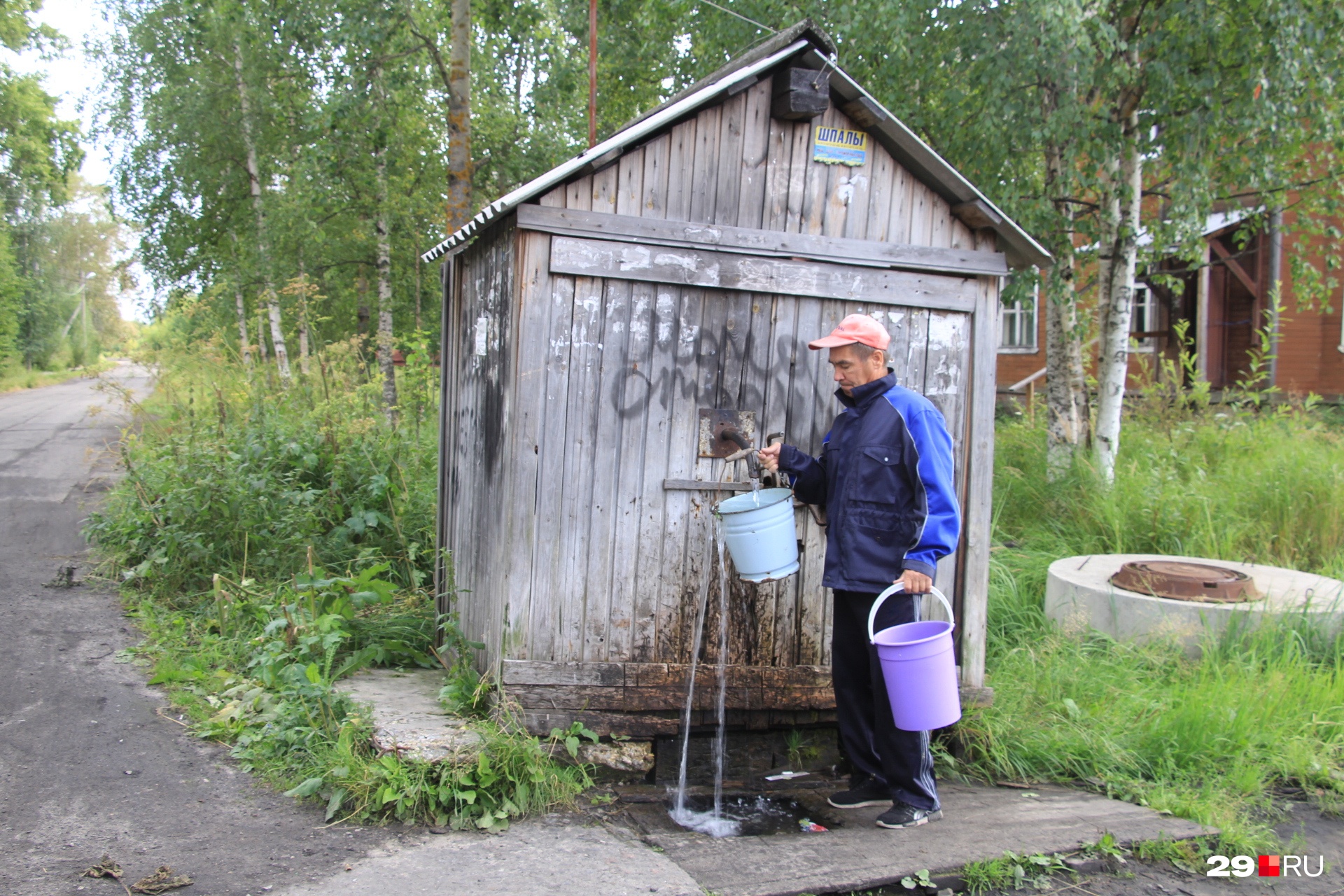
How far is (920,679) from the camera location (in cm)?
335

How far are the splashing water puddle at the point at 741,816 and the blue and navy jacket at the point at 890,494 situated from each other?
3.26 feet

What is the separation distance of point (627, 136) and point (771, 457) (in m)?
1.47

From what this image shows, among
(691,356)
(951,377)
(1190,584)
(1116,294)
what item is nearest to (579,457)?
(691,356)

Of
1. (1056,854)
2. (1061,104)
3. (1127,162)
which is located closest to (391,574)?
(1056,854)

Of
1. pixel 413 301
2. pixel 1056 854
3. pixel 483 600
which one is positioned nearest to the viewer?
pixel 1056 854

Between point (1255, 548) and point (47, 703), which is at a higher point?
point (1255, 548)

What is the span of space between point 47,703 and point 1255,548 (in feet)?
25.6

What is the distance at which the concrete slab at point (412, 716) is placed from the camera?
3533 millimetres

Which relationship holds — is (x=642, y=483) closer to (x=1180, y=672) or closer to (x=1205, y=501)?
(x=1180, y=672)

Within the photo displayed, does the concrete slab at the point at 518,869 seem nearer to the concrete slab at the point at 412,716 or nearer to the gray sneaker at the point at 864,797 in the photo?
the concrete slab at the point at 412,716

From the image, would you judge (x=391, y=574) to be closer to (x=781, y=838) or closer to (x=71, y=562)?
(x=71, y=562)

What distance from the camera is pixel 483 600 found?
423 centimetres

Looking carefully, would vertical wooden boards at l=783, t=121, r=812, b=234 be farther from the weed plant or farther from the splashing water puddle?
the splashing water puddle

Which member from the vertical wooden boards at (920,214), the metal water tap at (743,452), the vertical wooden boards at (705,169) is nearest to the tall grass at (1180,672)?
the metal water tap at (743,452)
